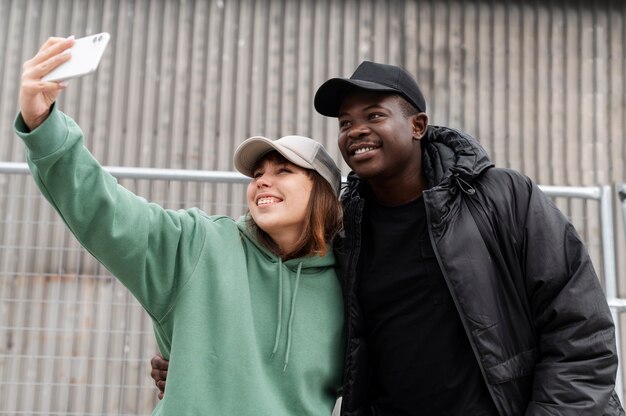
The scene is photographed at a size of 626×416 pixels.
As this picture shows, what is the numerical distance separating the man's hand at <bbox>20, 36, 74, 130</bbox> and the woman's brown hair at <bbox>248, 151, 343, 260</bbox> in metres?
0.84

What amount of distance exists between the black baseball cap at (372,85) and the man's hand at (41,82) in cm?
91

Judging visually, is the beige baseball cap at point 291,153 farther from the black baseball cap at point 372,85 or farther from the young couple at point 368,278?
the black baseball cap at point 372,85

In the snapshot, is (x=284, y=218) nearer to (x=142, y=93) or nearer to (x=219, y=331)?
(x=219, y=331)

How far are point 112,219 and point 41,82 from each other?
41 cm

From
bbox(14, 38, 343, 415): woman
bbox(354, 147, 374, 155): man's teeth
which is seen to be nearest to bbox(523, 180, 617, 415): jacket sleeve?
bbox(354, 147, 374, 155): man's teeth

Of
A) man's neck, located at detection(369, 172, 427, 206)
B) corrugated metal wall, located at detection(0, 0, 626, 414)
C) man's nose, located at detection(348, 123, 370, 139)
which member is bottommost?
man's neck, located at detection(369, 172, 427, 206)

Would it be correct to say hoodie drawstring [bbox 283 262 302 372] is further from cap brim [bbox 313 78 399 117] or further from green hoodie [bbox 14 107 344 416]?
cap brim [bbox 313 78 399 117]

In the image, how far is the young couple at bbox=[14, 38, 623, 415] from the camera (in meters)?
2.20

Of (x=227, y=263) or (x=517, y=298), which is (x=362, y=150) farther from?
(x=517, y=298)

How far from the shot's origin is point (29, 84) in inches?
74.2

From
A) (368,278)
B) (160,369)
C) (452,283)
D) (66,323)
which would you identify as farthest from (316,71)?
(452,283)

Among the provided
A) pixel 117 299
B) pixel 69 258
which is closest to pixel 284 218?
pixel 117 299

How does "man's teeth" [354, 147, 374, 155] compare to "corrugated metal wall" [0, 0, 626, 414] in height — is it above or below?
below

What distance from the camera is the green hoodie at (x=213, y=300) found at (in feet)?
6.74
